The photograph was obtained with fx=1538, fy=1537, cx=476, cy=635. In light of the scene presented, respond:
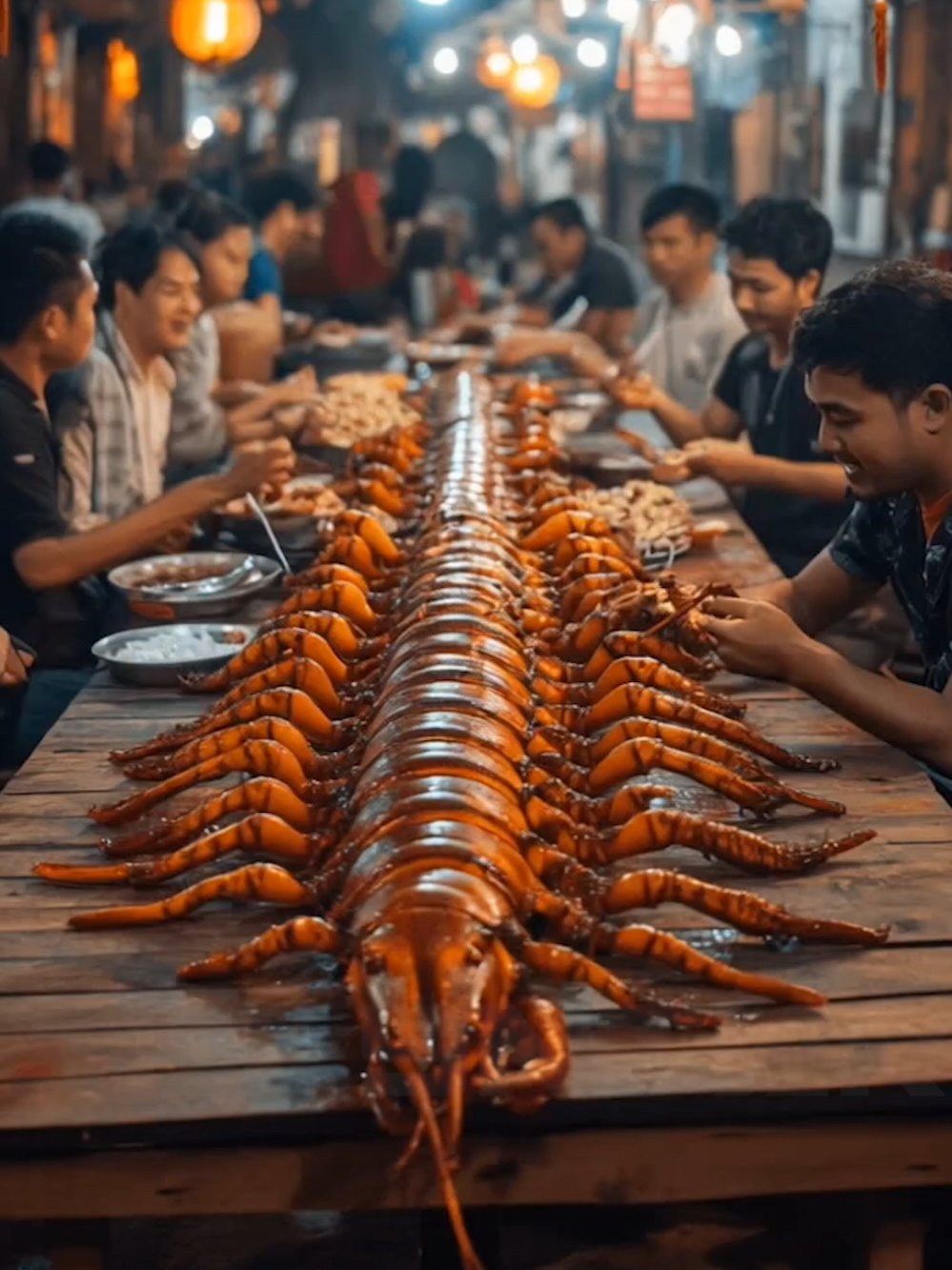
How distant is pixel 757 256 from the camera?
5461 millimetres

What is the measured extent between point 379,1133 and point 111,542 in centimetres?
272

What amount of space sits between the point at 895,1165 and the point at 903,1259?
0.35 metres

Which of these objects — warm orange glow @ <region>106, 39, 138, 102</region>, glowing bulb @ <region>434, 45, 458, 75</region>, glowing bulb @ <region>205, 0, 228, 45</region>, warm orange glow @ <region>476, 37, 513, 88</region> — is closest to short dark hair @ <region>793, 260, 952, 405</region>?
glowing bulb @ <region>205, 0, 228, 45</region>

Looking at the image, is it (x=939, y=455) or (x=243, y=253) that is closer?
(x=939, y=455)

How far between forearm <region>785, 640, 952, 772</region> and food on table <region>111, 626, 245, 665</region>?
1.44m

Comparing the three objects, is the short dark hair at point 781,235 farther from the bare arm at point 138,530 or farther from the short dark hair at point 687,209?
the bare arm at point 138,530

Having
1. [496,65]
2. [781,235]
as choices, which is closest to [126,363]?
[781,235]

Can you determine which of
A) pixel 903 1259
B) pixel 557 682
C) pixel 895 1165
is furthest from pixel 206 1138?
pixel 557 682

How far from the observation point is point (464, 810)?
96.7 inches

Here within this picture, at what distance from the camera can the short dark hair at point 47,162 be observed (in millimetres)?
10836

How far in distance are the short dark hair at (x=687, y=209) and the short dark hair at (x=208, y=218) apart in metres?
1.98

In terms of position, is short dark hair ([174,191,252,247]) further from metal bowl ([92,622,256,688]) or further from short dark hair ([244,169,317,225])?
A: metal bowl ([92,622,256,688])

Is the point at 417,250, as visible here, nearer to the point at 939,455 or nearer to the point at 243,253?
the point at 243,253

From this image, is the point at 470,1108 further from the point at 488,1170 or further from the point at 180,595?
the point at 180,595
